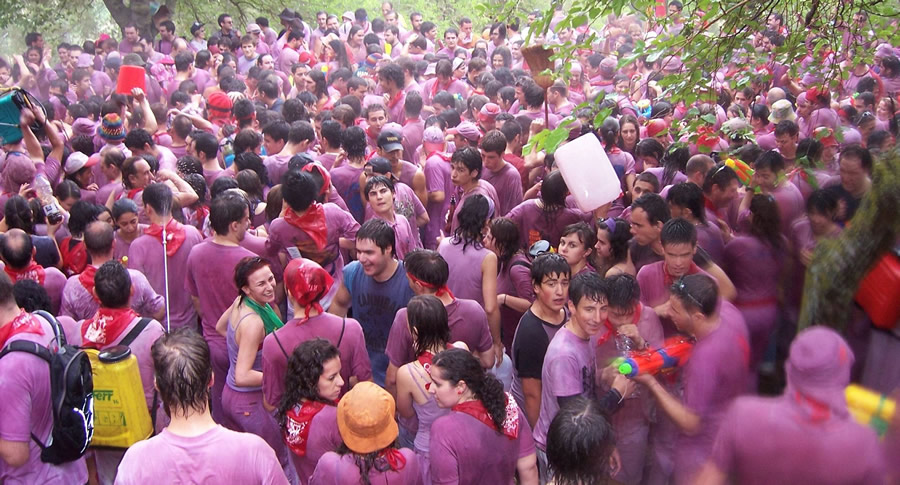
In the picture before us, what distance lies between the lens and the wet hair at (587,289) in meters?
3.61

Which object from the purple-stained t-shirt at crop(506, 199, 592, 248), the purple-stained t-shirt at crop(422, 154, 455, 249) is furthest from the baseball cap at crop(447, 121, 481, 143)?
the purple-stained t-shirt at crop(506, 199, 592, 248)

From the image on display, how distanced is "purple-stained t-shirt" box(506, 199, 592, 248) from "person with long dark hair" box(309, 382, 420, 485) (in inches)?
108

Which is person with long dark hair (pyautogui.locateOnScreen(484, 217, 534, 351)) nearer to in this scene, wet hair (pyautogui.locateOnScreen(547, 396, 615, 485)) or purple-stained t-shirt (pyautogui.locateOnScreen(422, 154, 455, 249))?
wet hair (pyautogui.locateOnScreen(547, 396, 615, 485))

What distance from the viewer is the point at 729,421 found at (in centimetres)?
268

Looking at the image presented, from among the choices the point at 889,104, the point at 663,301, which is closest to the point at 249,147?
the point at 663,301

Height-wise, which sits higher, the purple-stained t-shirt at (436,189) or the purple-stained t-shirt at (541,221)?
the purple-stained t-shirt at (541,221)

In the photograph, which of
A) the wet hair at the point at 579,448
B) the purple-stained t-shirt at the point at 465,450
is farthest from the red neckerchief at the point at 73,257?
the wet hair at the point at 579,448

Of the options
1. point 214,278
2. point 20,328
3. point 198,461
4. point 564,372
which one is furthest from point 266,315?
point 564,372

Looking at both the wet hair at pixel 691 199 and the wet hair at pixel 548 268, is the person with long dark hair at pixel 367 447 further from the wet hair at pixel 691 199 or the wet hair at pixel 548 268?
the wet hair at pixel 691 199

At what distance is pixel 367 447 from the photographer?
111 inches

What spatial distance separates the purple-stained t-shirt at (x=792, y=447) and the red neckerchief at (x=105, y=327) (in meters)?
3.05

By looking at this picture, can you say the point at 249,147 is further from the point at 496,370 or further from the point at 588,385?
the point at 588,385

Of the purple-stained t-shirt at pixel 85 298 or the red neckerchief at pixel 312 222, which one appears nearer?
the purple-stained t-shirt at pixel 85 298

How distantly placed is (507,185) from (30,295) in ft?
12.3
